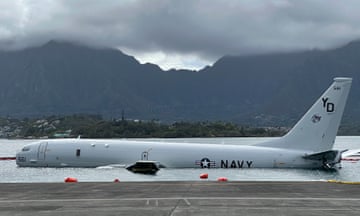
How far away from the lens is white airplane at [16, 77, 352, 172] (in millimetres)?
58812

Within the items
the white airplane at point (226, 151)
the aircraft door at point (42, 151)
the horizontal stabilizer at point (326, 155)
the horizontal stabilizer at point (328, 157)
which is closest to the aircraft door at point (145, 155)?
the white airplane at point (226, 151)

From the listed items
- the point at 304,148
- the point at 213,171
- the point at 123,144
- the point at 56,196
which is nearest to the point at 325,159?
the point at 304,148

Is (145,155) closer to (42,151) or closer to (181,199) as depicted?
(42,151)

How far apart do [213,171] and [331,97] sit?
1363 cm

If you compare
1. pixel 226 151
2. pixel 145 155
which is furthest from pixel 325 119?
pixel 145 155

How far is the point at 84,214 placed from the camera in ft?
72.5

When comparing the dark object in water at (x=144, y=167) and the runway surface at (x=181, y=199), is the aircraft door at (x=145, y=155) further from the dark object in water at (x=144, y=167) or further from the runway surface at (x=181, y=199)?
the runway surface at (x=181, y=199)

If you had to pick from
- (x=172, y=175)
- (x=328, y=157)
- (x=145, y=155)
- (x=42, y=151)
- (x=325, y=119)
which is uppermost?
(x=325, y=119)

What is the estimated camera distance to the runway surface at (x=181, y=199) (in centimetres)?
2283

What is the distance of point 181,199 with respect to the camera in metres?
26.4

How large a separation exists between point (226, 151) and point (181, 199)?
116 feet

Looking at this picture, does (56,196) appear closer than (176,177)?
Yes

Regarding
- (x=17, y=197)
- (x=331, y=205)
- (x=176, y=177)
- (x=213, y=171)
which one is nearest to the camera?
(x=331, y=205)

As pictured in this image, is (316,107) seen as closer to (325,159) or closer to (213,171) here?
(325,159)
